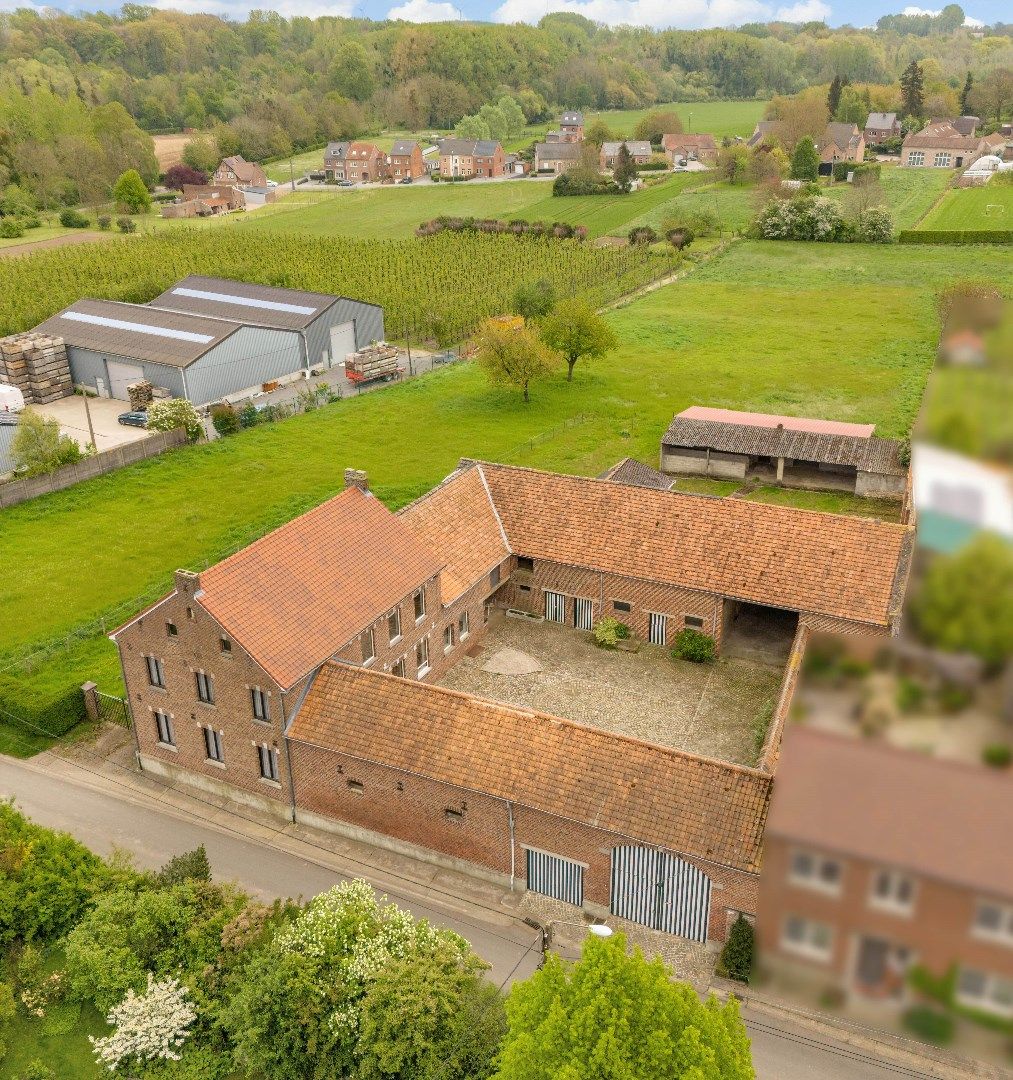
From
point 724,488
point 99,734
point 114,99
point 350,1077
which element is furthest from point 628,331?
point 114,99

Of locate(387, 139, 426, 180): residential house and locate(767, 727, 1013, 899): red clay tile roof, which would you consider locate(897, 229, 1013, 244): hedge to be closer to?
locate(387, 139, 426, 180): residential house

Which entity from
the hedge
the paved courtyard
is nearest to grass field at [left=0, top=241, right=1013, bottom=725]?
the hedge

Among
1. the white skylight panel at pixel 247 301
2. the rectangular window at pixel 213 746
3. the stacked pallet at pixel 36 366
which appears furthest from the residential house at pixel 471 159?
the rectangular window at pixel 213 746

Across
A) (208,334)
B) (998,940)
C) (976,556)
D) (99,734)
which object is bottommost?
(99,734)

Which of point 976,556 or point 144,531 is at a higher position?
point 976,556

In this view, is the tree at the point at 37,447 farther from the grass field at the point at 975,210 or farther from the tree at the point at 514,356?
the grass field at the point at 975,210

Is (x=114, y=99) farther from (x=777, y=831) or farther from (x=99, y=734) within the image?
(x=777, y=831)

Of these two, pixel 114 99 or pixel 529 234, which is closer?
pixel 529 234
